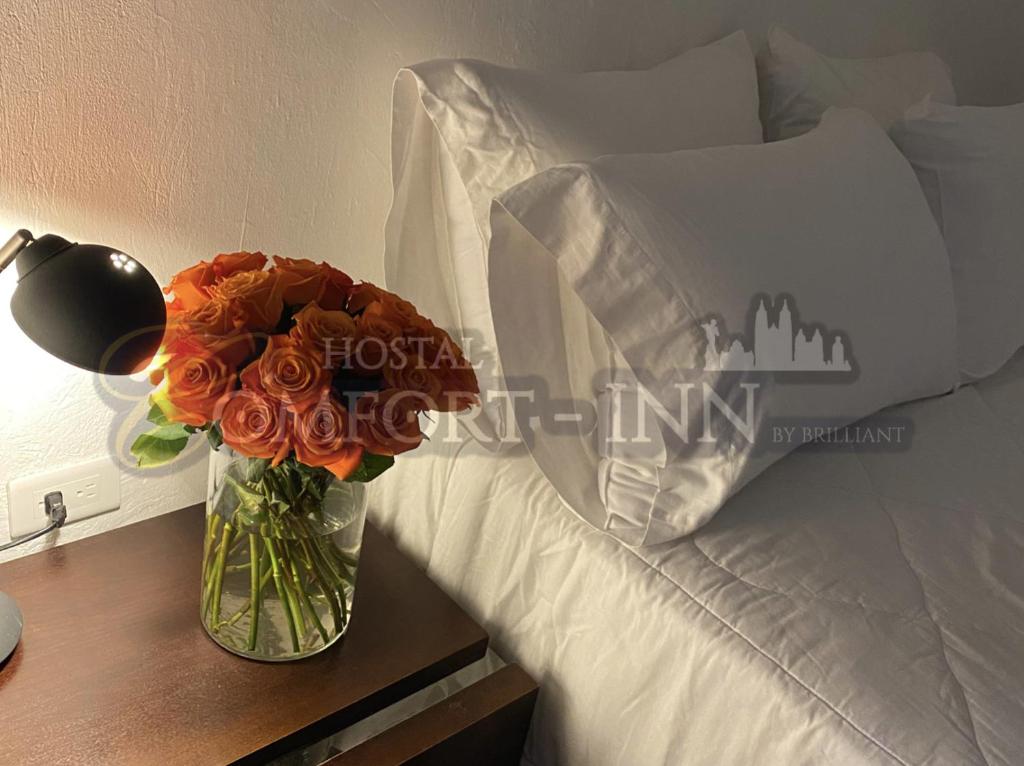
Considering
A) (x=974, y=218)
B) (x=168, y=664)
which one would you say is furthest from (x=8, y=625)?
(x=974, y=218)

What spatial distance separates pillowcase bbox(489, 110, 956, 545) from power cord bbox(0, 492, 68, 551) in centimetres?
56

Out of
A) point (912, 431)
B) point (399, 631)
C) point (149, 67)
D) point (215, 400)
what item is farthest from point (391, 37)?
point (912, 431)

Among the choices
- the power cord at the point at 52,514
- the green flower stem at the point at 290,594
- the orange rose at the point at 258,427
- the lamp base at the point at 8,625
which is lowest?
the lamp base at the point at 8,625

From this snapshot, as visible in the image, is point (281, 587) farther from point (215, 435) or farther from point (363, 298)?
point (363, 298)

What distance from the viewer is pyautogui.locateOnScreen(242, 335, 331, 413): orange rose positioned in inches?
28.7

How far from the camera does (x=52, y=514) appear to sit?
3.34 feet

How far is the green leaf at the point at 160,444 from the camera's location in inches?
32.5

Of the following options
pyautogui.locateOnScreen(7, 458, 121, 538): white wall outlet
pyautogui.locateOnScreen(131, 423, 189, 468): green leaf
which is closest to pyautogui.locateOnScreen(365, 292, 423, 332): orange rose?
pyautogui.locateOnScreen(131, 423, 189, 468): green leaf

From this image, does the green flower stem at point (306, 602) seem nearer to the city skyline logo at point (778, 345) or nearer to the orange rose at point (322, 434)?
the orange rose at point (322, 434)

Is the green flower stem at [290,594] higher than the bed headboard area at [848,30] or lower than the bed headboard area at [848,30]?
lower

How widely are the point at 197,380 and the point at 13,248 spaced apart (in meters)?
0.19

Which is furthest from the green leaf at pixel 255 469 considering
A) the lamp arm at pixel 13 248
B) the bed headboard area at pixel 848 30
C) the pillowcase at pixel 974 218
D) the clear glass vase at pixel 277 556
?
the pillowcase at pixel 974 218

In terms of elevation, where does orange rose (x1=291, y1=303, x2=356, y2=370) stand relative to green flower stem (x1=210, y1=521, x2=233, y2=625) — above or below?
above

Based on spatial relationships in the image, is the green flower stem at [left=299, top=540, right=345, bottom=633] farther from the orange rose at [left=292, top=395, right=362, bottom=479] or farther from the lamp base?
the lamp base
